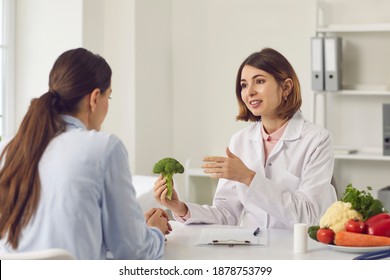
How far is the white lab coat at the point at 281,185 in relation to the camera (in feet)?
8.16

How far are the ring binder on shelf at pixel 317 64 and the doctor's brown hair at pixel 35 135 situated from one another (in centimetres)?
286

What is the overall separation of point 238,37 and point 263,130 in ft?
7.97

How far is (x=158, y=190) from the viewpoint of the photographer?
8.04 feet

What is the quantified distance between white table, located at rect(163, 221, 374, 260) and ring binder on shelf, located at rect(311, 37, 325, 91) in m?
2.34

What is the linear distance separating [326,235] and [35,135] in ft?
2.88

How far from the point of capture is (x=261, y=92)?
2676 millimetres

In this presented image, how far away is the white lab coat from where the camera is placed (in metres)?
2.49

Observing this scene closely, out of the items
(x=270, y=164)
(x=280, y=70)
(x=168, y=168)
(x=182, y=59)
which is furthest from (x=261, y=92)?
(x=182, y=59)

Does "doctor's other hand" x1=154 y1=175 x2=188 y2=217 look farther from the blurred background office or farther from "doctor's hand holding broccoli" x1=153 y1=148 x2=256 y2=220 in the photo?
the blurred background office

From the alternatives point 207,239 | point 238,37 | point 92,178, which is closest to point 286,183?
point 207,239

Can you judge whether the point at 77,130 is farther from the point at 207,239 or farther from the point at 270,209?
the point at 270,209

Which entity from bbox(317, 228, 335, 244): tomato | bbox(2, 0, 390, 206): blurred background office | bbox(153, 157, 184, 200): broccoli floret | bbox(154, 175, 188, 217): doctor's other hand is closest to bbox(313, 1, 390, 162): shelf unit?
bbox(2, 0, 390, 206): blurred background office

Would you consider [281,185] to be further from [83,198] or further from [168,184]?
[83,198]

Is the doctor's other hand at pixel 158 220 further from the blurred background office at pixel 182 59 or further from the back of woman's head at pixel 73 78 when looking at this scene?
the blurred background office at pixel 182 59
